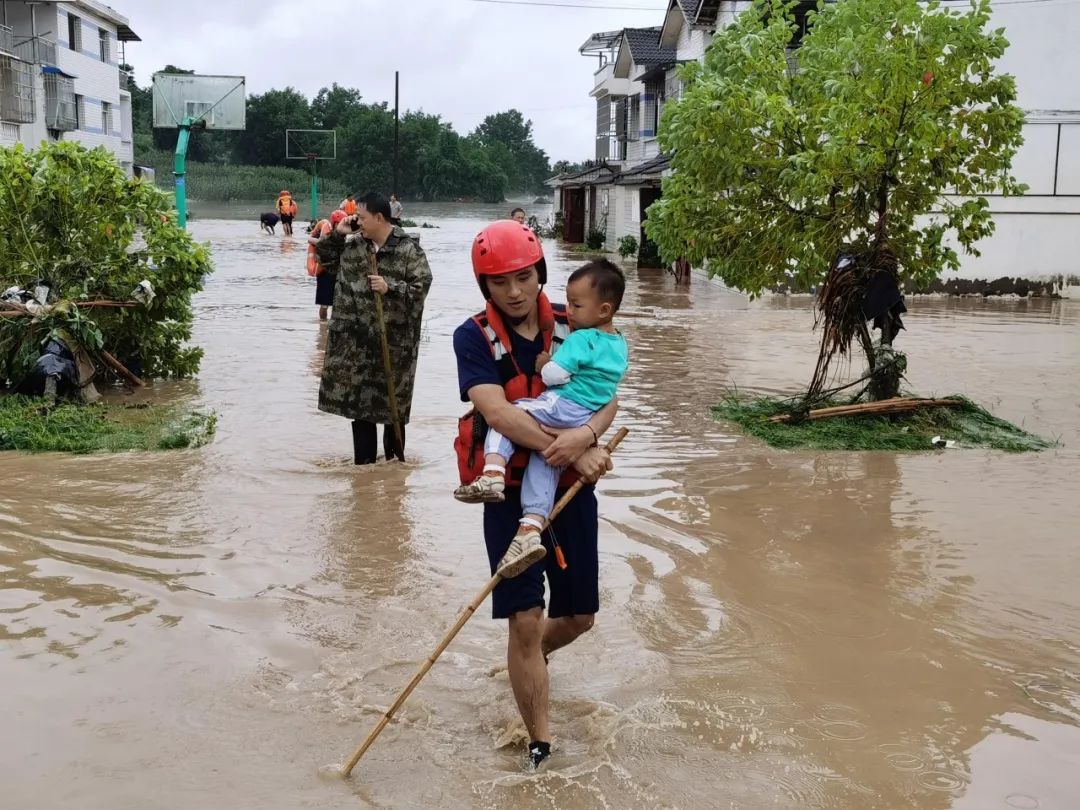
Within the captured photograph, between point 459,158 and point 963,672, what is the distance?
9328 cm

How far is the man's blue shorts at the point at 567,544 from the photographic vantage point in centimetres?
388

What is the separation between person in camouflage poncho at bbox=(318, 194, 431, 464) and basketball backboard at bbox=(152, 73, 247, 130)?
28.6 metres

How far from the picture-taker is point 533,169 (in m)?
135

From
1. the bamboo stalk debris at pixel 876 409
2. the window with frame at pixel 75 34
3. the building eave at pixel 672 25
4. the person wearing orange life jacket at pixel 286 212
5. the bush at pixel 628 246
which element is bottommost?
the bamboo stalk debris at pixel 876 409

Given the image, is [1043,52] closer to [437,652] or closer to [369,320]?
[369,320]

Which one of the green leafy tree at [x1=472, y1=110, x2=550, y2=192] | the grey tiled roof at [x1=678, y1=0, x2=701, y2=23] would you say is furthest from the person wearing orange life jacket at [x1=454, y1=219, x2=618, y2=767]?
the green leafy tree at [x1=472, y1=110, x2=550, y2=192]

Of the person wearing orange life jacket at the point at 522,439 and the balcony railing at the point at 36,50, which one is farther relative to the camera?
the balcony railing at the point at 36,50

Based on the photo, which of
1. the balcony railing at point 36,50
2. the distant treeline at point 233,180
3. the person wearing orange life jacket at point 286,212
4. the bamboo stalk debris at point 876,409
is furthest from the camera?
the distant treeline at point 233,180

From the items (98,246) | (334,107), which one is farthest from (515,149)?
(98,246)

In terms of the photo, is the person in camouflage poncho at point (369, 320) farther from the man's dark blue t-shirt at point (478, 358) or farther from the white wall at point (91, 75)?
the white wall at point (91, 75)

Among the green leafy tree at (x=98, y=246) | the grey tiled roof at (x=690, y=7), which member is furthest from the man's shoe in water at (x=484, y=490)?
the grey tiled roof at (x=690, y=7)

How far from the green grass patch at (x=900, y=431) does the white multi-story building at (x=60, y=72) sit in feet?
112

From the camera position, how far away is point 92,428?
343 inches

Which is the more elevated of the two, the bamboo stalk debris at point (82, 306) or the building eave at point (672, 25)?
the building eave at point (672, 25)
